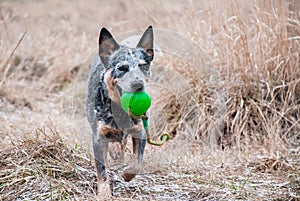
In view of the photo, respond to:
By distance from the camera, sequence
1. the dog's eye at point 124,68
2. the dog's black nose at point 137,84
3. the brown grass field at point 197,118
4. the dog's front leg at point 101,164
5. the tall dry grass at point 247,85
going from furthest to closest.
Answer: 1. the tall dry grass at point 247,85
2. the brown grass field at point 197,118
3. the dog's front leg at point 101,164
4. the dog's eye at point 124,68
5. the dog's black nose at point 137,84

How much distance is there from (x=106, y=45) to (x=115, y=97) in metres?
0.33

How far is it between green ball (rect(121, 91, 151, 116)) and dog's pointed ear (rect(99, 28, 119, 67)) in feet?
1.26

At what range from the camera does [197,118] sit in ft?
15.1

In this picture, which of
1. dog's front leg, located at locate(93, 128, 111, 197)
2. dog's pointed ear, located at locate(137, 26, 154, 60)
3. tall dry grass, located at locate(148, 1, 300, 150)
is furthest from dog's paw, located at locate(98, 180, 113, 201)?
tall dry grass, located at locate(148, 1, 300, 150)

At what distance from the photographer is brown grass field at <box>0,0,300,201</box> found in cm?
320

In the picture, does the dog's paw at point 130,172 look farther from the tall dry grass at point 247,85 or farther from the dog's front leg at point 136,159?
the tall dry grass at point 247,85

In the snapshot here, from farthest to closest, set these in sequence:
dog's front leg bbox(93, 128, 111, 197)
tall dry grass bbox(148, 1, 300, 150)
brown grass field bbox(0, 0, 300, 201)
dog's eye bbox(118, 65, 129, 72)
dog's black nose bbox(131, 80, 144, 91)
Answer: tall dry grass bbox(148, 1, 300, 150) < brown grass field bbox(0, 0, 300, 201) < dog's front leg bbox(93, 128, 111, 197) < dog's eye bbox(118, 65, 129, 72) < dog's black nose bbox(131, 80, 144, 91)

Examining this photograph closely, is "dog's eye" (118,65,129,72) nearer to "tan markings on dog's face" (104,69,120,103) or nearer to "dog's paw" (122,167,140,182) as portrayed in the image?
"tan markings on dog's face" (104,69,120,103)

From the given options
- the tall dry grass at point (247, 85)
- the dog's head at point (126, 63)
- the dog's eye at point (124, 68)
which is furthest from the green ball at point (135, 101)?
the tall dry grass at point (247, 85)

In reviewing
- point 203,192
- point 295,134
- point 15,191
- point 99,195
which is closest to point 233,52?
point 295,134

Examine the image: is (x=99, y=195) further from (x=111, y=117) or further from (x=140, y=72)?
(x=140, y=72)

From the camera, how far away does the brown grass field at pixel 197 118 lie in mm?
3201

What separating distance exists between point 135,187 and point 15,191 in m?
0.76

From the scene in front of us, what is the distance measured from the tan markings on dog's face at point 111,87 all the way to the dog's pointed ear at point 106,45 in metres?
0.12
